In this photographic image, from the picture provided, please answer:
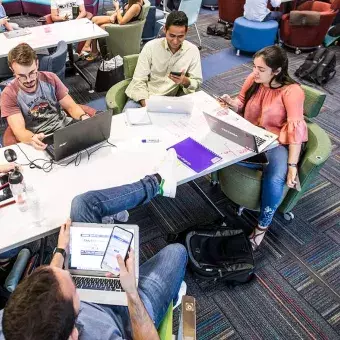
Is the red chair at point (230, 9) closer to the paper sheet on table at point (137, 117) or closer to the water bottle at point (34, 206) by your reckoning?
the paper sheet on table at point (137, 117)

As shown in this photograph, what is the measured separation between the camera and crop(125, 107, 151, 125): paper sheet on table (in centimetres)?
238

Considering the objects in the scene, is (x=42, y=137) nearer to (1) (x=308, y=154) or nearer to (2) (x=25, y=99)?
(2) (x=25, y=99)

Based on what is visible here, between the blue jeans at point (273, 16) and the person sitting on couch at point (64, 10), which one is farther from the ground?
the person sitting on couch at point (64, 10)

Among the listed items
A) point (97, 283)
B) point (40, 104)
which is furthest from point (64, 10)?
point (97, 283)

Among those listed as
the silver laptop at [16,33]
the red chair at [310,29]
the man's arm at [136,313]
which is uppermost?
the silver laptop at [16,33]

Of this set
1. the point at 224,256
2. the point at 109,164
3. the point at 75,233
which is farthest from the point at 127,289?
the point at 224,256

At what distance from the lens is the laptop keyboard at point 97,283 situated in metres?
1.55

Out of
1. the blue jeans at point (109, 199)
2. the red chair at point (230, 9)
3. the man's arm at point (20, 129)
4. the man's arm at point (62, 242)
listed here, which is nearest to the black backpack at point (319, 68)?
the red chair at point (230, 9)

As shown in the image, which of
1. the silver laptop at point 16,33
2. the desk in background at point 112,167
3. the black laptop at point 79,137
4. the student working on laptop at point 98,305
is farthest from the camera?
the silver laptop at point 16,33

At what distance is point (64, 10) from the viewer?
4.58 m

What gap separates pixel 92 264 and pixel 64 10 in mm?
3958

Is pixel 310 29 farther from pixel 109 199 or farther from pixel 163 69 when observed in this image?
pixel 109 199

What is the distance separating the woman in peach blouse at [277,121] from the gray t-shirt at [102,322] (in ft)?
3.91

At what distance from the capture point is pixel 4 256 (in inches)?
77.0
